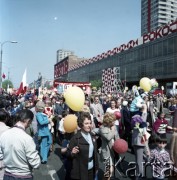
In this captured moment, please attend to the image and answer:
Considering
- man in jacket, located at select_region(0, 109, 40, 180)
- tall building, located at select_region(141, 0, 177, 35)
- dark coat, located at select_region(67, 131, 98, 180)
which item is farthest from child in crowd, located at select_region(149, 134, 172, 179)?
tall building, located at select_region(141, 0, 177, 35)

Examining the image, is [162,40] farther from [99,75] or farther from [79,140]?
[79,140]

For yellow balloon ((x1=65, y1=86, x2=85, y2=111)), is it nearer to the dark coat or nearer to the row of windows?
the dark coat

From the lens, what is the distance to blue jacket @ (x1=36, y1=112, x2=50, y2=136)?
8125 mm

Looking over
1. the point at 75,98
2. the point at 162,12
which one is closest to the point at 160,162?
the point at 75,98

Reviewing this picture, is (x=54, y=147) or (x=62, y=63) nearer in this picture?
(x=54, y=147)

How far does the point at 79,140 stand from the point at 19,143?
87cm

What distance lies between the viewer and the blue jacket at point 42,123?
8125mm

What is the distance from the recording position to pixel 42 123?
8125 millimetres

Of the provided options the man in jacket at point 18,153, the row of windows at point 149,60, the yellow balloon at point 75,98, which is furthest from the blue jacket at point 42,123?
the row of windows at point 149,60

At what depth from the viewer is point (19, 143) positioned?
366cm

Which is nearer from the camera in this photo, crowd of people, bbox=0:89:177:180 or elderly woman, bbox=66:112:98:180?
crowd of people, bbox=0:89:177:180

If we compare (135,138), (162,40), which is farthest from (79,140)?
(162,40)

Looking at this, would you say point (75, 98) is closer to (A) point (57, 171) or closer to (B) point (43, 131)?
(A) point (57, 171)

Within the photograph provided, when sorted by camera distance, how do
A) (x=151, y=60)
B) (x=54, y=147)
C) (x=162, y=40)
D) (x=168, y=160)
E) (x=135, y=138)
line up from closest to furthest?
Result: (x=168, y=160)
(x=135, y=138)
(x=54, y=147)
(x=162, y=40)
(x=151, y=60)
